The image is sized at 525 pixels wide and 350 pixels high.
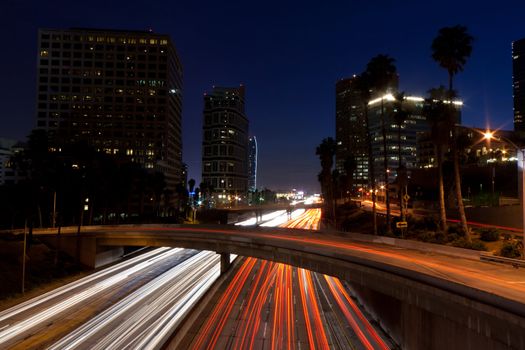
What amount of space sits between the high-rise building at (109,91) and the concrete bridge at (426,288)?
105 metres

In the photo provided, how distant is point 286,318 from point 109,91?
412 feet

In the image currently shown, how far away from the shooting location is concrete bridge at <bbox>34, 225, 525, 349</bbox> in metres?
13.4

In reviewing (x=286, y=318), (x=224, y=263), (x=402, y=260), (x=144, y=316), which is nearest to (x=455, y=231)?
(x=402, y=260)

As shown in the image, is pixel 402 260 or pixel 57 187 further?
pixel 57 187

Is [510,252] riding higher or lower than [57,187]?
lower

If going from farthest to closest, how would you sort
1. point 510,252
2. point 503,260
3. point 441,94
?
point 441,94, point 510,252, point 503,260

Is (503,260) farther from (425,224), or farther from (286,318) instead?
(425,224)

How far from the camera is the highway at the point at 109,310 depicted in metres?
25.1

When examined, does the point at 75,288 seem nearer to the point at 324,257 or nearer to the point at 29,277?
the point at 29,277

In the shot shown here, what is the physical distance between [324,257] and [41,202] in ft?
180

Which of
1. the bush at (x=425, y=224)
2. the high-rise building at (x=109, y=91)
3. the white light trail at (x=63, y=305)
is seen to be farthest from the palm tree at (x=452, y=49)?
the high-rise building at (x=109, y=91)

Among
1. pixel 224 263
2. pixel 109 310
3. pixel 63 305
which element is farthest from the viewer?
pixel 224 263

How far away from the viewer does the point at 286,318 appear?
29312mm

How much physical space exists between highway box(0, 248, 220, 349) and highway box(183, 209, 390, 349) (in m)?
3.45
